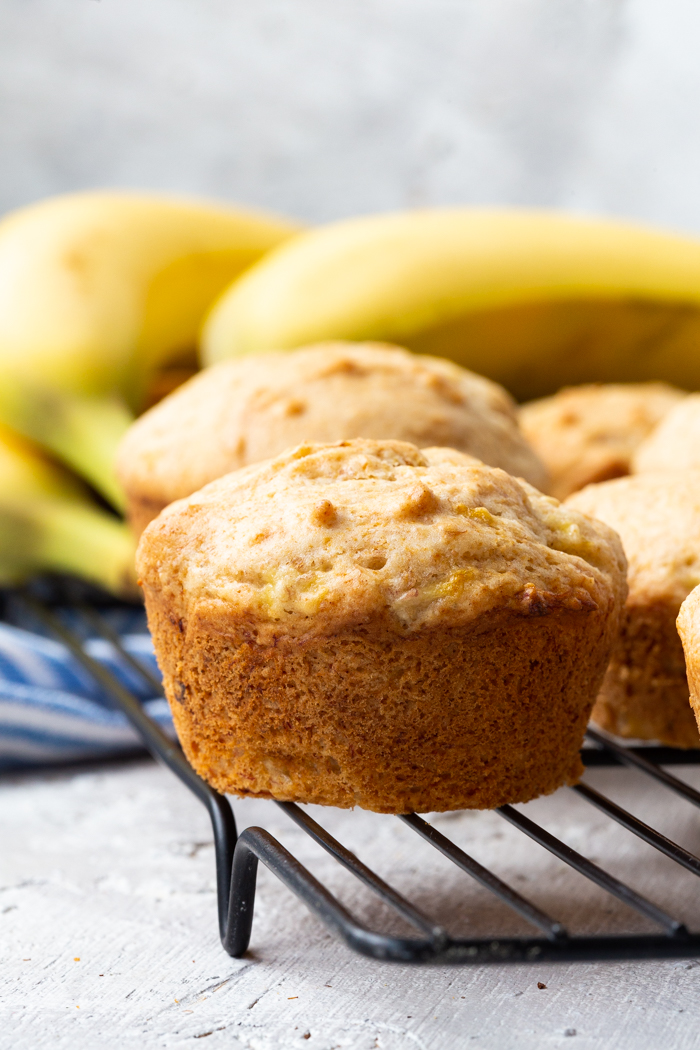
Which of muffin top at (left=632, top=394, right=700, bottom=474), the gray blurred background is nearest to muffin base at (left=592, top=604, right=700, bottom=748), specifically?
muffin top at (left=632, top=394, right=700, bottom=474)

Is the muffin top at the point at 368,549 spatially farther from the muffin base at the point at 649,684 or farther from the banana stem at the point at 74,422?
the banana stem at the point at 74,422

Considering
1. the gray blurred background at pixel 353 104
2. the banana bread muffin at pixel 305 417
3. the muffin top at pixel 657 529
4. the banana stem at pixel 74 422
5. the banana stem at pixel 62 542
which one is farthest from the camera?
the gray blurred background at pixel 353 104

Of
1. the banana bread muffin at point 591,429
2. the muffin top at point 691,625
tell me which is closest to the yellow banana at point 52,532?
the banana bread muffin at point 591,429

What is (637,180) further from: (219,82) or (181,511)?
(181,511)

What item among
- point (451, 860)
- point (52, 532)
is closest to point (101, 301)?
point (52, 532)

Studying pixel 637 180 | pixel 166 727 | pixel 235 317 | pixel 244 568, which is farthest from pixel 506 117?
pixel 244 568

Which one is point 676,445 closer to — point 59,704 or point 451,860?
point 451,860
